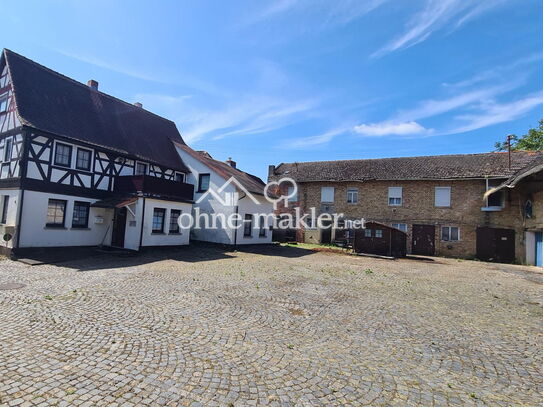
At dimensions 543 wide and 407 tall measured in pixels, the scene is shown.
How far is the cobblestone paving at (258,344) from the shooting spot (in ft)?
11.1

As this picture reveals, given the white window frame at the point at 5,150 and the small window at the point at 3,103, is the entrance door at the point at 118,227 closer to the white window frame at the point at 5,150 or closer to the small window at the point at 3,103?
the white window frame at the point at 5,150

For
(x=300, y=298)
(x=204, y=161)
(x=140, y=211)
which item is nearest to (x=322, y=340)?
(x=300, y=298)

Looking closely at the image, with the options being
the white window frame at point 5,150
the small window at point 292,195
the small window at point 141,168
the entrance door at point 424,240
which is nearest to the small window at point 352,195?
the small window at point 292,195

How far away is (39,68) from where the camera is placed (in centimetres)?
1537

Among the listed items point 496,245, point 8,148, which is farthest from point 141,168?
point 496,245

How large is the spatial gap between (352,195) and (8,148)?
2227 centimetres

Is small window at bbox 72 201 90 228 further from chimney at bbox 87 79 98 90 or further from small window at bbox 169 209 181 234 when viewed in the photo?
chimney at bbox 87 79 98 90

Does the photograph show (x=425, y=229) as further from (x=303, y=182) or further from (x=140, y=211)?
(x=140, y=211)

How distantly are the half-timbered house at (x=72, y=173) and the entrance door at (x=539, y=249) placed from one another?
20568 millimetres

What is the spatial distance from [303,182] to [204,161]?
1036 centimetres

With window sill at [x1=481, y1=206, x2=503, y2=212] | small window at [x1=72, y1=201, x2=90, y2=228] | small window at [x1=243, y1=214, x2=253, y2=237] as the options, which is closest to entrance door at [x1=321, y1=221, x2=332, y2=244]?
small window at [x1=243, y1=214, x2=253, y2=237]

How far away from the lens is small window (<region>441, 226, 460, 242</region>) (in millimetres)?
21219

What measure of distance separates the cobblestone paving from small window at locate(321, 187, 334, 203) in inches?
668

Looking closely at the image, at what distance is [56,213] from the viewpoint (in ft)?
44.8
